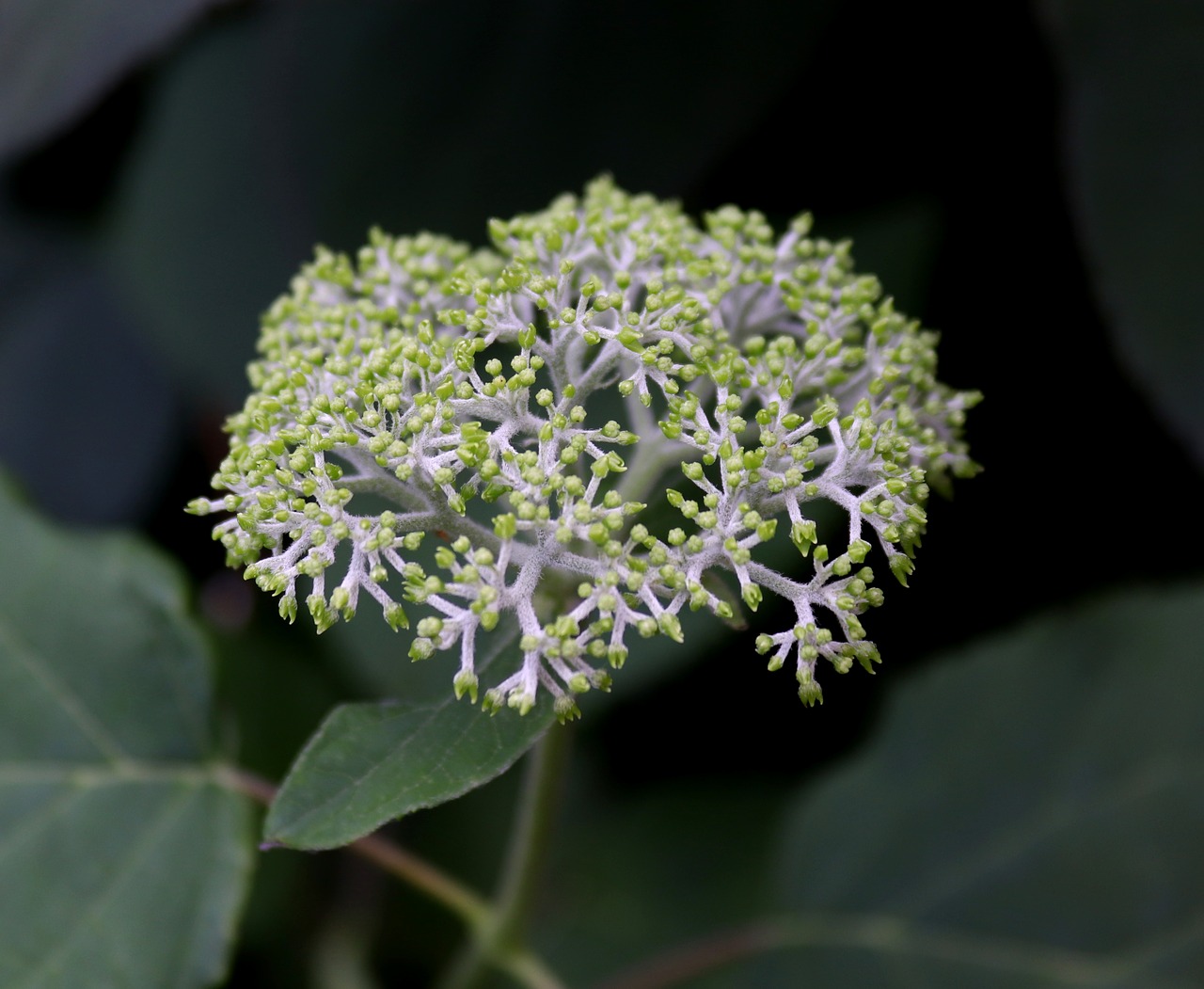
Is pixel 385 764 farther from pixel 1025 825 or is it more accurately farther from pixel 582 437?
pixel 1025 825

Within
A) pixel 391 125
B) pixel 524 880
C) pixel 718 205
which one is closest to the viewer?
pixel 524 880

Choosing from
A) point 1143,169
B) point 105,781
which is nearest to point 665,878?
point 105,781

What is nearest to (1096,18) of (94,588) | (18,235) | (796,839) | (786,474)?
(786,474)

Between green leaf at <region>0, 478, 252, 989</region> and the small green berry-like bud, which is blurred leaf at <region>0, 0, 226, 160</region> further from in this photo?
the small green berry-like bud

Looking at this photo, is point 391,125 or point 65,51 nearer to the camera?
point 65,51

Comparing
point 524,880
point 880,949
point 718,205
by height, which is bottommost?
point 880,949

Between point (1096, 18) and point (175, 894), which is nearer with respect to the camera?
point (175, 894)

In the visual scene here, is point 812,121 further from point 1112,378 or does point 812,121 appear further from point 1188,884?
point 1188,884
